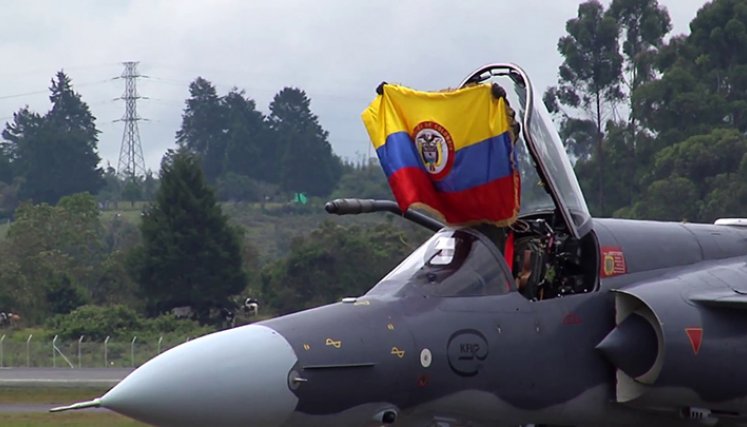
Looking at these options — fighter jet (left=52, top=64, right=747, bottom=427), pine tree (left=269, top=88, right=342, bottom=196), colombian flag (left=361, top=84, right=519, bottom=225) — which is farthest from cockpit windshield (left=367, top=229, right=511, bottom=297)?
pine tree (left=269, top=88, right=342, bottom=196)

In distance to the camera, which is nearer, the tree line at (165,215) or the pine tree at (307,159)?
the tree line at (165,215)

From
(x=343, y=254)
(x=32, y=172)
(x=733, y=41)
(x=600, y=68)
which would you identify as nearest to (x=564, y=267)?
A: (x=343, y=254)

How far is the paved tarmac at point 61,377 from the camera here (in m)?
27.6

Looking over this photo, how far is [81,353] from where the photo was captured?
3456cm

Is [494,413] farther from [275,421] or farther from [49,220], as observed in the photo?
[49,220]

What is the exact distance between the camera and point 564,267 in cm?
1141

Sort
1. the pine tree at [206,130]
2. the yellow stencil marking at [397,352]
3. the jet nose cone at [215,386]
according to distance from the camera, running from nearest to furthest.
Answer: the jet nose cone at [215,386] < the yellow stencil marking at [397,352] < the pine tree at [206,130]

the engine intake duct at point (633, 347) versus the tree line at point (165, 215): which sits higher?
the tree line at point (165, 215)

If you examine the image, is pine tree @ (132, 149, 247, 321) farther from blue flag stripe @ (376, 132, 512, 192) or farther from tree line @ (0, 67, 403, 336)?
blue flag stripe @ (376, 132, 512, 192)

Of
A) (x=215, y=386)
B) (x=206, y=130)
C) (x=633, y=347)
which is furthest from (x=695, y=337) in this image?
(x=206, y=130)

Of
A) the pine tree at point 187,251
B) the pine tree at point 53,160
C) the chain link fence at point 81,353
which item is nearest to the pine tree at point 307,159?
the pine tree at point 53,160

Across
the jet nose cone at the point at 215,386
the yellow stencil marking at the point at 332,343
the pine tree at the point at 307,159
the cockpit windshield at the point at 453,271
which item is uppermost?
the pine tree at the point at 307,159

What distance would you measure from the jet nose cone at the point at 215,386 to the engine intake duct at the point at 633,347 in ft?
8.37

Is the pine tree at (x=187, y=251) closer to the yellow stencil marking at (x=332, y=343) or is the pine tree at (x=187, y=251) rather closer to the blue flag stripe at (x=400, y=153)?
the blue flag stripe at (x=400, y=153)
